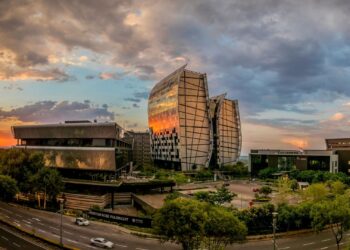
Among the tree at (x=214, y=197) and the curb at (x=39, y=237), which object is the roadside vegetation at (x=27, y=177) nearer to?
the curb at (x=39, y=237)

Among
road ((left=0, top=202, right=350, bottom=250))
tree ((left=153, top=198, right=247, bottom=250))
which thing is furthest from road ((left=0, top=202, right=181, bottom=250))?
tree ((left=153, top=198, right=247, bottom=250))

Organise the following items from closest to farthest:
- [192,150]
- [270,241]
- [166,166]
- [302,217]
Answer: [270,241] → [302,217] → [192,150] → [166,166]

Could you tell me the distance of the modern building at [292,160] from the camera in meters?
135

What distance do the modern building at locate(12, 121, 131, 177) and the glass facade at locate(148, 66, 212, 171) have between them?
53.3 meters

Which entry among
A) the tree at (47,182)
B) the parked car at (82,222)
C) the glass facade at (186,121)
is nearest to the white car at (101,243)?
the parked car at (82,222)

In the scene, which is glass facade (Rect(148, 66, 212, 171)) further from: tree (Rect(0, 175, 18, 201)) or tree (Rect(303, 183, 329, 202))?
tree (Rect(0, 175, 18, 201))

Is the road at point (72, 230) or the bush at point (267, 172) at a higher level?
the bush at point (267, 172)

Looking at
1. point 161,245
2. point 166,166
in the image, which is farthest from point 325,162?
point 161,245

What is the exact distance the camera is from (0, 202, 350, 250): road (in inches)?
2133

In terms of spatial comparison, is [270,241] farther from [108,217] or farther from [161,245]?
[108,217]

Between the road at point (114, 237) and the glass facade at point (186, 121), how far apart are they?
296 feet

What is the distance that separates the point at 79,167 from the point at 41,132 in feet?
68.3

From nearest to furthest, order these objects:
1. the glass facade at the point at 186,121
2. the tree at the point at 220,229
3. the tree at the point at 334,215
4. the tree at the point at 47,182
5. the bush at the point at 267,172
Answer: the tree at the point at 220,229
the tree at the point at 334,215
the tree at the point at 47,182
the bush at the point at 267,172
the glass facade at the point at 186,121

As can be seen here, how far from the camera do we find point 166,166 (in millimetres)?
176375
